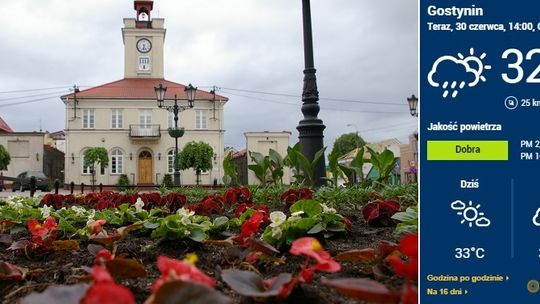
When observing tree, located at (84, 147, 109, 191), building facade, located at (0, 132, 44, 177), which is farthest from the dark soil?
building facade, located at (0, 132, 44, 177)

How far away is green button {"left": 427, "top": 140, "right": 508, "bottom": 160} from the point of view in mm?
937

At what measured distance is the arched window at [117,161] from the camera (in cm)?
3866

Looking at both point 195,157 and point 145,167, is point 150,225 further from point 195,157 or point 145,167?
point 145,167

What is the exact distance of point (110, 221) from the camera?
2635 mm

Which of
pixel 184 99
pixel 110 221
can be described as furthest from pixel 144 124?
pixel 110 221

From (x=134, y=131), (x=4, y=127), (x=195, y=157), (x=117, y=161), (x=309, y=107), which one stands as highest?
(x=4, y=127)

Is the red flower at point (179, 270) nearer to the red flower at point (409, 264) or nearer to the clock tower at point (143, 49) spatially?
the red flower at point (409, 264)

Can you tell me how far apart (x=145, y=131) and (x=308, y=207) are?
3800 cm

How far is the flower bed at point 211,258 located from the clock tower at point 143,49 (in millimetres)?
40294

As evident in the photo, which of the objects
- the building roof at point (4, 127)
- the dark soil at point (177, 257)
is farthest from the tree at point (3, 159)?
the dark soil at point (177, 257)

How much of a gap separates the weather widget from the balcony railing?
127ft

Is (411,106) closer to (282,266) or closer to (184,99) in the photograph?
(282,266)

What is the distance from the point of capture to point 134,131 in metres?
38.7

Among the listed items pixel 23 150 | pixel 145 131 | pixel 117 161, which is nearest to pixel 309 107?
pixel 145 131
